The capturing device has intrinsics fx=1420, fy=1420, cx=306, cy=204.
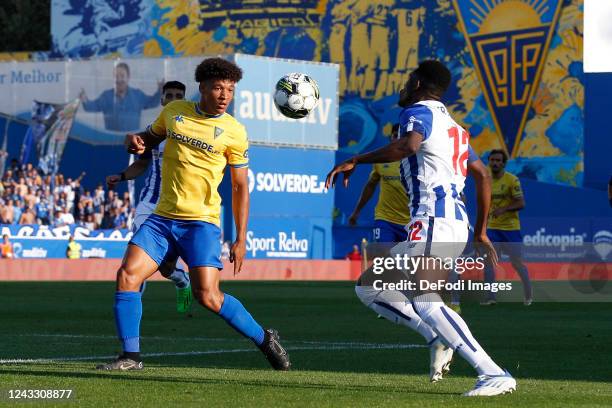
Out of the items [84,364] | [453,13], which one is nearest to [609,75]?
[453,13]

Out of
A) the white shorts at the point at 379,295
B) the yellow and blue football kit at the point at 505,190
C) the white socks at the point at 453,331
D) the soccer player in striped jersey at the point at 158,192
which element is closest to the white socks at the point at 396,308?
the white shorts at the point at 379,295

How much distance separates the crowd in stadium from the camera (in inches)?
1560

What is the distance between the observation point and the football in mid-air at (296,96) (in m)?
11.9

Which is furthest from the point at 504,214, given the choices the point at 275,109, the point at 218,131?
the point at 275,109

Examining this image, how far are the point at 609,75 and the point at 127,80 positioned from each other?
1716cm

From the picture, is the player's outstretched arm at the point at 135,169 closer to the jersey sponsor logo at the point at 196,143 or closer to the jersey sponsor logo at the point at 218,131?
the jersey sponsor logo at the point at 196,143

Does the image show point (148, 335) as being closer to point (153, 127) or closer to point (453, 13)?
point (153, 127)

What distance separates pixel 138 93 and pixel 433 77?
38.9m

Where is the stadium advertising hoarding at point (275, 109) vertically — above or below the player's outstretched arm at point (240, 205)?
above

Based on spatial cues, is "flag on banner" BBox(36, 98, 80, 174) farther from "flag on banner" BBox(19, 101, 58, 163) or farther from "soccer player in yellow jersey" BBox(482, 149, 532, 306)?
"soccer player in yellow jersey" BBox(482, 149, 532, 306)

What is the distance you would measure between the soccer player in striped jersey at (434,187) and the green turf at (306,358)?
1.66ft

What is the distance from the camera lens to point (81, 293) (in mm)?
25359

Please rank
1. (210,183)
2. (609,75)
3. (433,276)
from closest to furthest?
(433,276)
(210,183)
(609,75)

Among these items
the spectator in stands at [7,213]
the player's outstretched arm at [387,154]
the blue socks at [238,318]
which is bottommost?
the spectator in stands at [7,213]
